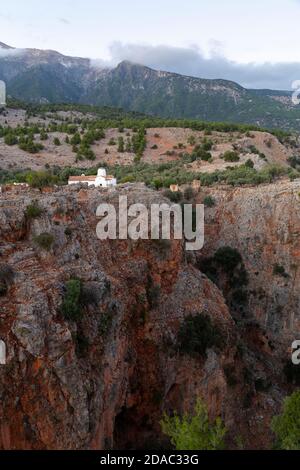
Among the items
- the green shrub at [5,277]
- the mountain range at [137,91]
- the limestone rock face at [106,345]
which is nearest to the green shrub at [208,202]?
the limestone rock face at [106,345]

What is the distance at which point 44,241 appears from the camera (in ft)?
51.6

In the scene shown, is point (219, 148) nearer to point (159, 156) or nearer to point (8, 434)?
point (159, 156)

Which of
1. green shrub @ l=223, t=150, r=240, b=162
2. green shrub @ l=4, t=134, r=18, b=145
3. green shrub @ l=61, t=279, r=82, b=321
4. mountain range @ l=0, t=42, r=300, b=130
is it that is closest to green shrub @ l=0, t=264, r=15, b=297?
green shrub @ l=61, t=279, r=82, b=321

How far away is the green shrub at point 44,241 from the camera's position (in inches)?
617

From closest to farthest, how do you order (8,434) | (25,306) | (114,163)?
(8,434) → (25,306) → (114,163)

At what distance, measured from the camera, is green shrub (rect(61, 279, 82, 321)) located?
1411 centimetres

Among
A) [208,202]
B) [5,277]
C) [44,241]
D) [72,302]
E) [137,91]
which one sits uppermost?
[137,91]

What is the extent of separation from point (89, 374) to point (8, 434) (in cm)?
288

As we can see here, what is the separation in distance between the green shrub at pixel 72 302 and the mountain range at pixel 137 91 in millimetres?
103698

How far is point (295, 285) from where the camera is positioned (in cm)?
2795

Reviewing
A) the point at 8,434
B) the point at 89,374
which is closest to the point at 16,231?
the point at 89,374

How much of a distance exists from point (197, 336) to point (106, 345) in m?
5.06

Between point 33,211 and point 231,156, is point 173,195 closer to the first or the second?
point 231,156

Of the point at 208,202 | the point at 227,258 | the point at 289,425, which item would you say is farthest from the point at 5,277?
the point at 208,202
